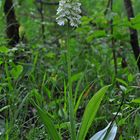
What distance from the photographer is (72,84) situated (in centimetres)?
266

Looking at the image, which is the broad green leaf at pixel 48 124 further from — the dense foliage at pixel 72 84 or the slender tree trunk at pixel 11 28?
the slender tree trunk at pixel 11 28

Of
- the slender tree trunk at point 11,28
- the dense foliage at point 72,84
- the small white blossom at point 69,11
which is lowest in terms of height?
the dense foliage at point 72,84

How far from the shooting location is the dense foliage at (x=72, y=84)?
150 cm

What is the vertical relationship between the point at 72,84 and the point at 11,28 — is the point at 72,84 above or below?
below

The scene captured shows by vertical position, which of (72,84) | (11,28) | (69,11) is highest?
(69,11)

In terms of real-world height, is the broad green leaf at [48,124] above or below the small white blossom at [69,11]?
below

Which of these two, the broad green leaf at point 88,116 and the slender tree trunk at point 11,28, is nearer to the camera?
the broad green leaf at point 88,116

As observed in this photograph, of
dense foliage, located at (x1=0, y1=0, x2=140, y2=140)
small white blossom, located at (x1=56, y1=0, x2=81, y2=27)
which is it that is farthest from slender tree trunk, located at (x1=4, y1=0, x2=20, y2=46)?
small white blossom, located at (x1=56, y1=0, x2=81, y2=27)

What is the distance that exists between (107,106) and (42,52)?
97 cm

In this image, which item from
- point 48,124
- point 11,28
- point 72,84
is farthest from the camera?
point 11,28

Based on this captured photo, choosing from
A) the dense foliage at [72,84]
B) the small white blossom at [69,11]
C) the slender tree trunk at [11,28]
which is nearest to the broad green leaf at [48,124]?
the dense foliage at [72,84]

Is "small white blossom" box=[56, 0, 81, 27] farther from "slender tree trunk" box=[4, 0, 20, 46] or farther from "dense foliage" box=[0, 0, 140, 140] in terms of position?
"slender tree trunk" box=[4, 0, 20, 46]

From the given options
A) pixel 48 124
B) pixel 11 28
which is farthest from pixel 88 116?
pixel 11 28

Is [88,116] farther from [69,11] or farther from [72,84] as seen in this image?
[72,84]
